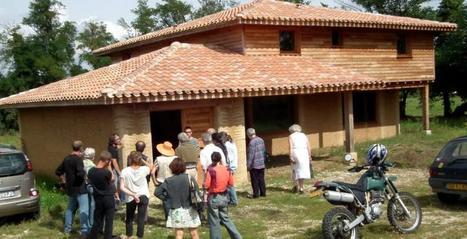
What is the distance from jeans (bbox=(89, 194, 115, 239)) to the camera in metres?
7.66

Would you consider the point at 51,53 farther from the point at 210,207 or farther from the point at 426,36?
the point at 210,207

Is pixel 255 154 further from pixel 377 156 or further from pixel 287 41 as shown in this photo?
pixel 287 41

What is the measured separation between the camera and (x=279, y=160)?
1736cm

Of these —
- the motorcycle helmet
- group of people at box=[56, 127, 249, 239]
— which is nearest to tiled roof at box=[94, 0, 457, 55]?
group of people at box=[56, 127, 249, 239]

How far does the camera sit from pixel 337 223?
7324 mm

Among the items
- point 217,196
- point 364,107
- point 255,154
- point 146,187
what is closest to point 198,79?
point 255,154

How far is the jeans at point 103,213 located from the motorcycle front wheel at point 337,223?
3.07 meters

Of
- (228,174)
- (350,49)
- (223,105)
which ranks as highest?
(350,49)

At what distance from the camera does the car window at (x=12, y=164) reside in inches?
376

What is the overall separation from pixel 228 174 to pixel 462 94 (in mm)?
26877

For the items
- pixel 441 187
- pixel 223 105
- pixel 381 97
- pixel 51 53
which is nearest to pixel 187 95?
pixel 223 105

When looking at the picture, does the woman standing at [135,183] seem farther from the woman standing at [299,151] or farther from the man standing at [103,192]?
the woman standing at [299,151]

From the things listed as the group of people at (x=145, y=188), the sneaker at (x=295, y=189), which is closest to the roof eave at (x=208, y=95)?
the group of people at (x=145, y=188)

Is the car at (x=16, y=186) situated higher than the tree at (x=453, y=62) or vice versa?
the tree at (x=453, y=62)
